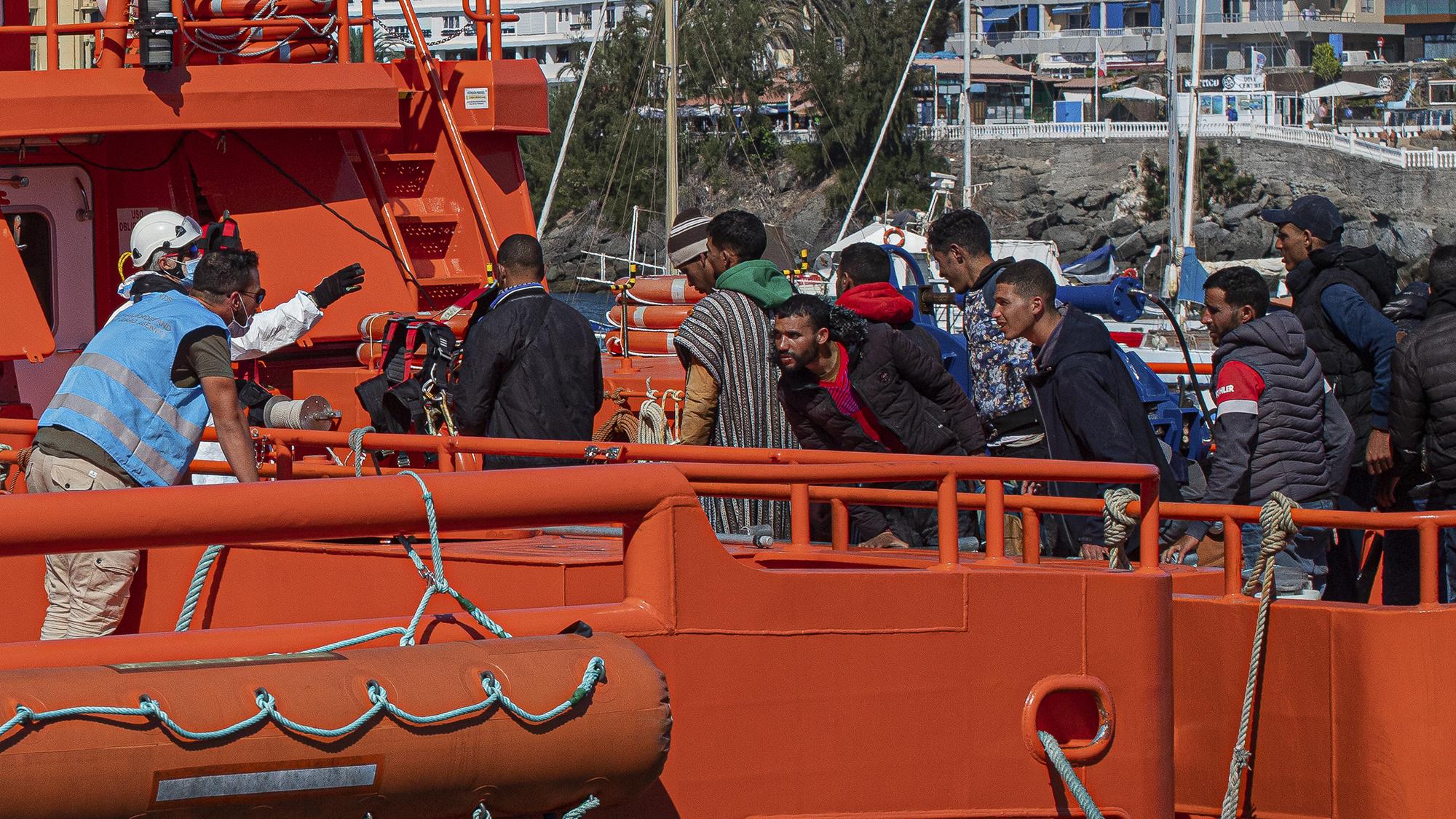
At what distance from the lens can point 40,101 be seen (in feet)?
25.6

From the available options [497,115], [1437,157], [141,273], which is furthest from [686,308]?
[1437,157]

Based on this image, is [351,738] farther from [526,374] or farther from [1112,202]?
[1112,202]

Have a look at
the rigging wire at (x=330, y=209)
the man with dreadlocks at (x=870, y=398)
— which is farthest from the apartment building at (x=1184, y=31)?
the man with dreadlocks at (x=870, y=398)

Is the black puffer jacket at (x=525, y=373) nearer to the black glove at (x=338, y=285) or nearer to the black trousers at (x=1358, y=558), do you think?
the black glove at (x=338, y=285)

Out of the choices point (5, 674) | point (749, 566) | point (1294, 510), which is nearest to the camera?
point (5, 674)

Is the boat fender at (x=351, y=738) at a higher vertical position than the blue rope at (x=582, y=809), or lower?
higher

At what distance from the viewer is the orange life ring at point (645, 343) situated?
1114 centimetres

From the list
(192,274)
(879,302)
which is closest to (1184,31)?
(879,302)

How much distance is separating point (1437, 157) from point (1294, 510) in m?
70.5

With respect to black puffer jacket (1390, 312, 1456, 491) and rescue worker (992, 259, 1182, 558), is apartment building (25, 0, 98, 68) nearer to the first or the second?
rescue worker (992, 259, 1182, 558)

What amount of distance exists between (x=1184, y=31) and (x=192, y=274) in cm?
9313

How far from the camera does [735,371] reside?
6.09 meters

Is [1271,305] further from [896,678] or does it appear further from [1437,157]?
[1437,157]

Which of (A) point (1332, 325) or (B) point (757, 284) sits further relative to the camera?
(A) point (1332, 325)
